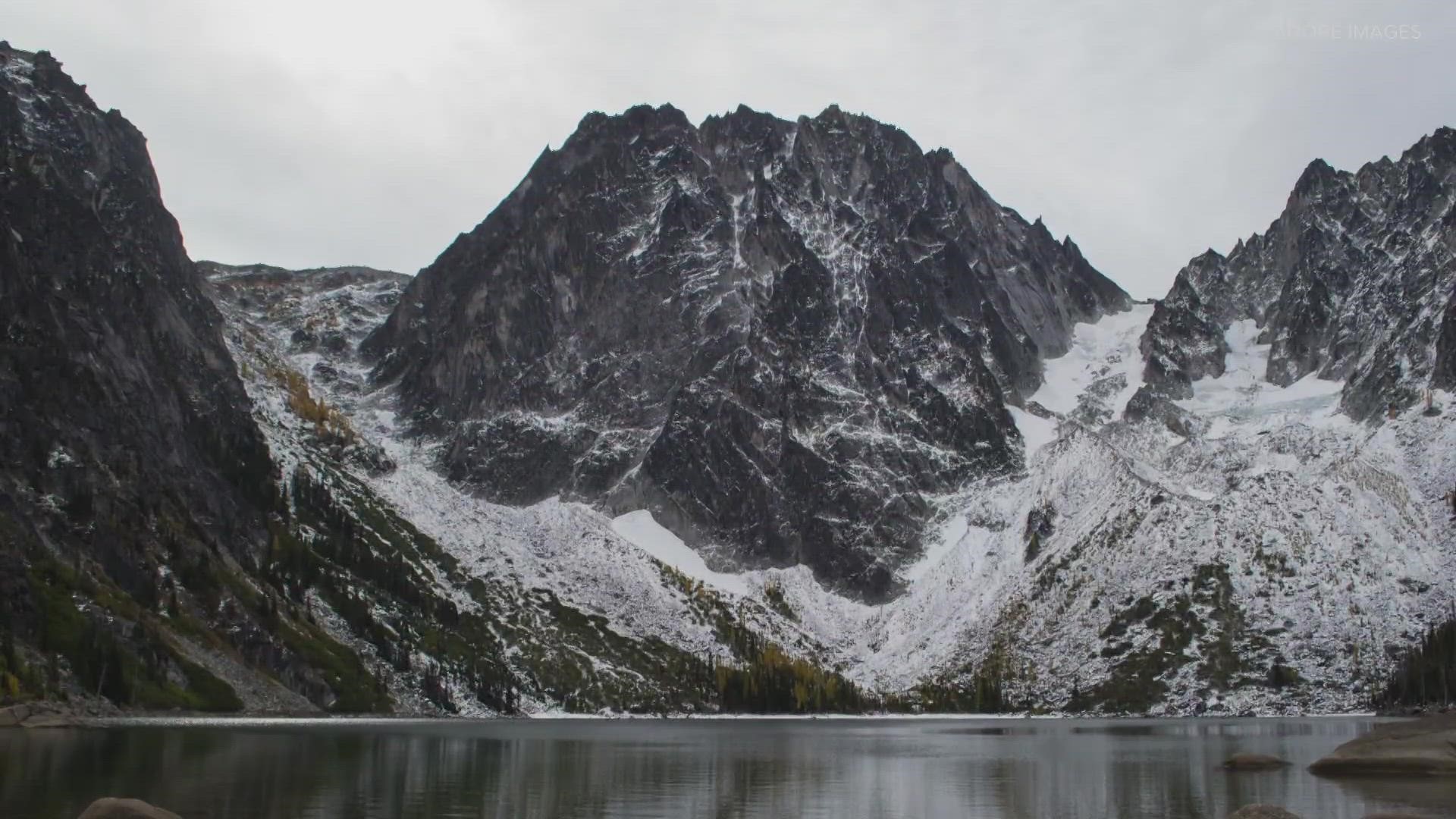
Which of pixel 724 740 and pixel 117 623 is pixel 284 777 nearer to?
pixel 724 740

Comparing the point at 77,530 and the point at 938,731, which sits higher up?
the point at 77,530

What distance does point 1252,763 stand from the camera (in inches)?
3816

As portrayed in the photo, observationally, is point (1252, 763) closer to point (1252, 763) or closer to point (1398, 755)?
point (1252, 763)

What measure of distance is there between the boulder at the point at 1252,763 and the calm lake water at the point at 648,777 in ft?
5.65

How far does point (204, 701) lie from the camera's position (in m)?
178

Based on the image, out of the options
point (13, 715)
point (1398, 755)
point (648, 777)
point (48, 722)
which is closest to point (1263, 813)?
point (1398, 755)

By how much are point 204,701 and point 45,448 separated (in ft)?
168

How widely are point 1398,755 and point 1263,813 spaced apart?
125ft

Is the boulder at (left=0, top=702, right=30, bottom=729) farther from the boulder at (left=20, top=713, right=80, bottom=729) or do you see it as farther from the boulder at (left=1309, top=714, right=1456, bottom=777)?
the boulder at (left=1309, top=714, right=1456, bottom=777)

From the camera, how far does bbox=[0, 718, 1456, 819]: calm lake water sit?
219ft

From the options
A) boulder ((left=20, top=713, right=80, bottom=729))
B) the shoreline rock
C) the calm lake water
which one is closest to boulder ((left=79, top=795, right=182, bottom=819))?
the calm lake water

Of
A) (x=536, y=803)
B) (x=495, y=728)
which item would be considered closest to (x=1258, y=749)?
(x=536, y=803)

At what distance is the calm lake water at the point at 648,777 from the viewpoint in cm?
6669

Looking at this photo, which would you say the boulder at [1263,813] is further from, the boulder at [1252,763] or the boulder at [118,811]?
the boulder at [118,811]
